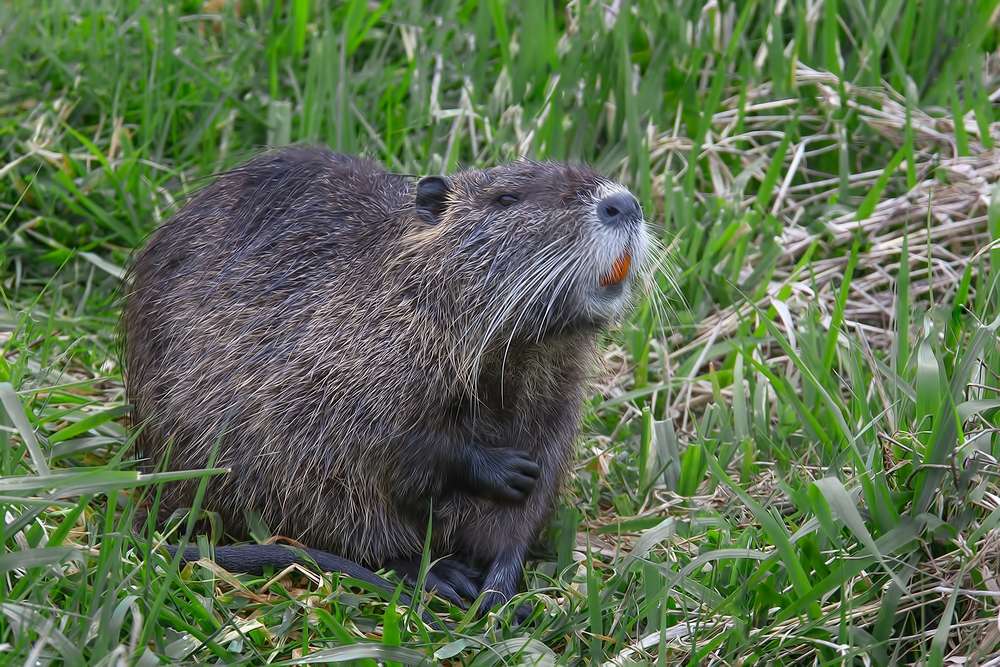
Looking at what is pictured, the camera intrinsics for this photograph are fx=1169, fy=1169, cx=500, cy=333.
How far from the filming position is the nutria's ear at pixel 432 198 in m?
3.00

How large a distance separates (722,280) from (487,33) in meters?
1.48

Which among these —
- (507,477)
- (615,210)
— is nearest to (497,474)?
(507,477)

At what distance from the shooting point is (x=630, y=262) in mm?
2781

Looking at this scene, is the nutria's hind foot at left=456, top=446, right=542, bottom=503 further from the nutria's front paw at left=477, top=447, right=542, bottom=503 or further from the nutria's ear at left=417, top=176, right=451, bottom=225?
the nutria's ear at left=417, top=176, right=451, bottom=225

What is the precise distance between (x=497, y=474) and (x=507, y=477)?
26 mm

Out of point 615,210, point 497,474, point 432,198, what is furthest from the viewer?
point 432,198

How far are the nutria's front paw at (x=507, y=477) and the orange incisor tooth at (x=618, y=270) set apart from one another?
0.50 m

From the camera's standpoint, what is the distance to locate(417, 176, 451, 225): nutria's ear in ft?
9.84

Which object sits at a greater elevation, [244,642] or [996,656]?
[996,656]

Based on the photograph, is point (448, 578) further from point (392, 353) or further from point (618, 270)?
point (618, 270)

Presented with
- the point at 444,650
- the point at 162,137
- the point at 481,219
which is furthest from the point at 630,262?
the point at 162,137

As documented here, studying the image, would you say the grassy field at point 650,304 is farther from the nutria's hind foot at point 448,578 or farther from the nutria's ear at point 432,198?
the nutria's ear at point 432,198

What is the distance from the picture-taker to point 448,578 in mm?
2969

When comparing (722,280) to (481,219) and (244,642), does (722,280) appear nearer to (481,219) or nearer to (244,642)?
(481,219)
